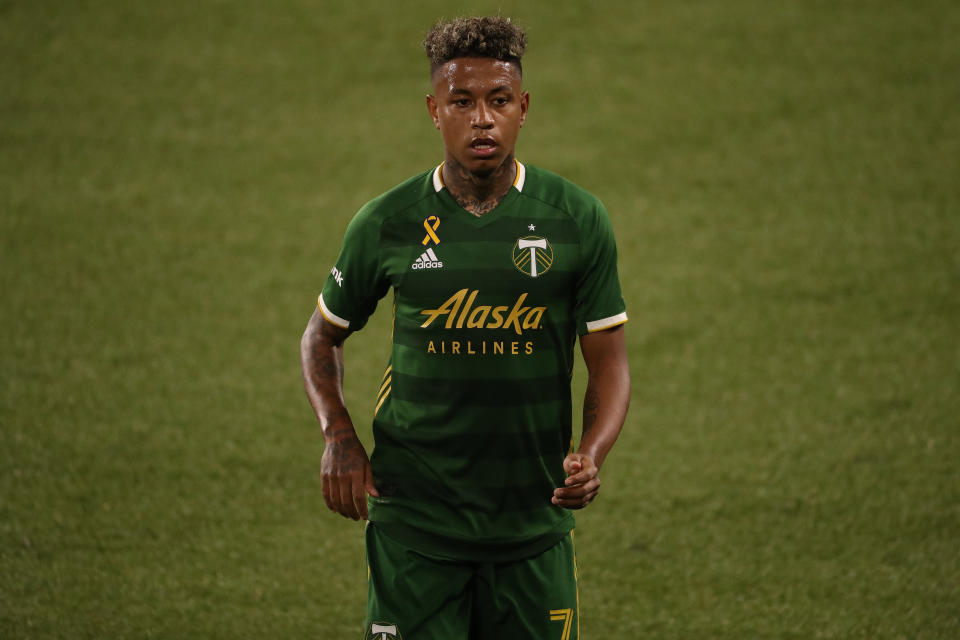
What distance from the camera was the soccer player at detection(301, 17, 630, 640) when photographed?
2.31m

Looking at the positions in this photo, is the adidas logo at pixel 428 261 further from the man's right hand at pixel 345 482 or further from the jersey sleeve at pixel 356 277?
the man's right hand at pixel 345 482

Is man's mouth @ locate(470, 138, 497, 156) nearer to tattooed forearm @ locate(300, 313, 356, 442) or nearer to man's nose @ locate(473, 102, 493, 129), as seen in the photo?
man's nose @ locate(473, 102, 493, 129)

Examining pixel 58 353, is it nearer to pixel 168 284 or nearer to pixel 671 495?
pixel 168 284

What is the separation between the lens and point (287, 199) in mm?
7035

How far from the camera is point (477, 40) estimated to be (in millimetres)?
2283

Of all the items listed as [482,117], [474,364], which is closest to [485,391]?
[474,364]

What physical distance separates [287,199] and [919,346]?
3.81 meters

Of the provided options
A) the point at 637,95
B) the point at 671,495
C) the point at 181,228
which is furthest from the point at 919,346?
the point at 181,228

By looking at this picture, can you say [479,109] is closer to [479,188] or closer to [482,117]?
[482,117]

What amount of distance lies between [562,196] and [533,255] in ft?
0.51

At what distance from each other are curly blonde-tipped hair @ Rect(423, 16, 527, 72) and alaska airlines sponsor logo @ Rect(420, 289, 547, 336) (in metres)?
0.49

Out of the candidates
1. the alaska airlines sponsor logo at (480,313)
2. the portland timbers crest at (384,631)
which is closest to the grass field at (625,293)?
the portland timbers crest at (384,631)

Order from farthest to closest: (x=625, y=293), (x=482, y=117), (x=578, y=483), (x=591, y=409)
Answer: (x=625, y=293) < (x=591, y=409) < (x=482, y=117) < (x=578, y=483)

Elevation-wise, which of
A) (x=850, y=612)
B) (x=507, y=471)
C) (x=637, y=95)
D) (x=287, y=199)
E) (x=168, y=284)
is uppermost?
(x=637, y=95)
